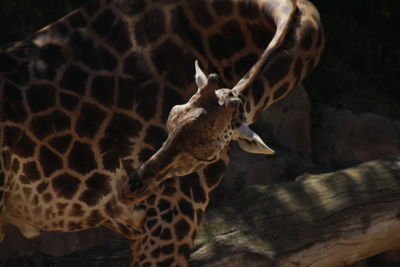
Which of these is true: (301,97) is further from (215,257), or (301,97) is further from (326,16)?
(215,257)

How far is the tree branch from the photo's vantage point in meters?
5.70

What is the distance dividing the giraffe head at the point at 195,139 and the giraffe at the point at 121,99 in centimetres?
85

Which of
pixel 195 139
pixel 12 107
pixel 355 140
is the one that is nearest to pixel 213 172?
pixel 195 139

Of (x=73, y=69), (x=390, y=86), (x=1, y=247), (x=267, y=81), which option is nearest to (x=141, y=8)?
(x=73, y=69)

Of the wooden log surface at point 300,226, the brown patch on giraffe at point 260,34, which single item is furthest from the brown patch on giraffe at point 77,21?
the wooden log surface at point 300,226

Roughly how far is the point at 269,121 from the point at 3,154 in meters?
3.70

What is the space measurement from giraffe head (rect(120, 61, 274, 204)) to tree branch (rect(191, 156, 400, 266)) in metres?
1.58

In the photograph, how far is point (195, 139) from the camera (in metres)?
4.07

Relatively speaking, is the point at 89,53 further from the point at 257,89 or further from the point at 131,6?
the point at 257,89

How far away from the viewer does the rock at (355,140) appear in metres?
8.30

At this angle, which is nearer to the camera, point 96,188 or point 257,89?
point 257,89

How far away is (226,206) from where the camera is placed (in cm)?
609

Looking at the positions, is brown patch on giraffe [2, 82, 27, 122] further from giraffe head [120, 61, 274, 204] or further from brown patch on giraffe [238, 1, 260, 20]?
brown patch on giraffe [238, 1, 260, 20]

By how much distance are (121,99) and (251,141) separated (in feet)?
4.43
